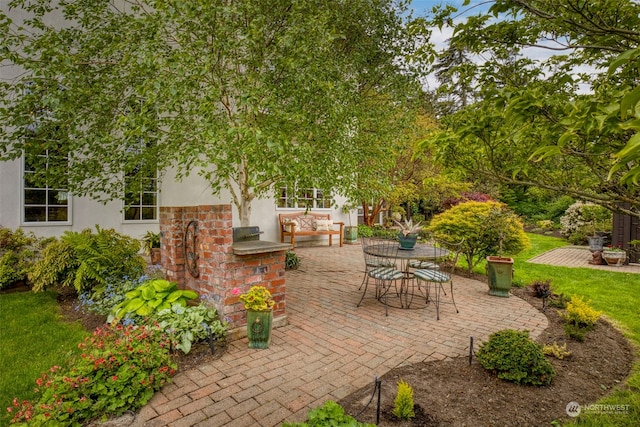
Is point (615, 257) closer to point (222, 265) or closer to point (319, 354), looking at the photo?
point (319, 354)

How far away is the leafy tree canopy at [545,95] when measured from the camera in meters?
1.36

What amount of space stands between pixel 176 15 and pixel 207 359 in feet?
11.6

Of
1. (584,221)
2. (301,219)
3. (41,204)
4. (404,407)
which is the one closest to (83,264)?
(41,204)

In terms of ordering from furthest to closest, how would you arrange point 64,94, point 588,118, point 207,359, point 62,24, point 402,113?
point 62,24
point 402,113
point 64,94
point 207,359
point 588,118

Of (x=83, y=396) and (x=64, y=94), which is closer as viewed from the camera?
(x=83, y=396)

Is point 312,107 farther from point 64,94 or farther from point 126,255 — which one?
point 126,255

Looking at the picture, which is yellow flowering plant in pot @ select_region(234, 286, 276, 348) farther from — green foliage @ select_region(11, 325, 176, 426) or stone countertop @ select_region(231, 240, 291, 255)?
green foliage @ select_region(11, 325, 176, 426)

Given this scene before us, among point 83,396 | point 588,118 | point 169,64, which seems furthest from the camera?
point 169,64

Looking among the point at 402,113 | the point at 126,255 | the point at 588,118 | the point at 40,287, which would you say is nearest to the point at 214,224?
the point at 126,255

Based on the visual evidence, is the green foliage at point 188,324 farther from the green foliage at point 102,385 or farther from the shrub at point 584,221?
the shrub at point 584,221

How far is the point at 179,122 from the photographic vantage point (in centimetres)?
413

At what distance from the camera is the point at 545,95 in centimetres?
164

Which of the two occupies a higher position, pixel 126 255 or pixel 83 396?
pixel 126 255

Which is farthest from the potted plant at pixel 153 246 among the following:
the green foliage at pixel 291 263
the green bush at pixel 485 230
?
the green bush at pixel 485 230
